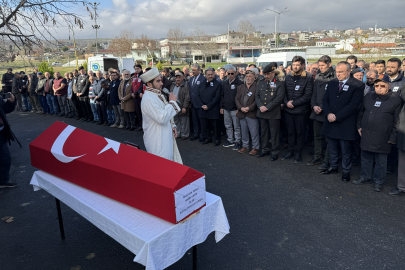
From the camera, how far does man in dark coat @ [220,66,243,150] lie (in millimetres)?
6730

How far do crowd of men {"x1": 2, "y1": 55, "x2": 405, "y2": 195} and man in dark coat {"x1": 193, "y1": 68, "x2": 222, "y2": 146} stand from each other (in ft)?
0.09

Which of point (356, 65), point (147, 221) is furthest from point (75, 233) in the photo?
point (356, 65)

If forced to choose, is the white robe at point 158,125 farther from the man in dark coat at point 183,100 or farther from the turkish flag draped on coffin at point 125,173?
the man in dark coat at point 183,100

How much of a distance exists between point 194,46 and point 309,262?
85.0m

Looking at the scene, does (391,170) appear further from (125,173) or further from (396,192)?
(125,173)

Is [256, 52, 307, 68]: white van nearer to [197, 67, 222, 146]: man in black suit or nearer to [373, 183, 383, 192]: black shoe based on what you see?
[197, 67, 222, 146]: man in black suit

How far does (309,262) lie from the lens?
2859mm

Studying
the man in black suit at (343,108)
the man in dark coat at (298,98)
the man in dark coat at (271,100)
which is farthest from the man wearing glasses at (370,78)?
the man in dark coat at (271,100)

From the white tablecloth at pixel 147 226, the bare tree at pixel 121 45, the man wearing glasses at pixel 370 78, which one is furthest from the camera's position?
the bare tree at pixel 121 45

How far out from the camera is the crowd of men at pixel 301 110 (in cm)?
436

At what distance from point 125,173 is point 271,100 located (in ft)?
14.1

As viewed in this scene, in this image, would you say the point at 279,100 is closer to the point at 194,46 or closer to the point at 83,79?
the point at 83,79

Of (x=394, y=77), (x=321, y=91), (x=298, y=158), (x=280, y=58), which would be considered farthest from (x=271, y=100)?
(x=280, y=58)

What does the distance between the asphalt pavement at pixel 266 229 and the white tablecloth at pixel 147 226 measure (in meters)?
0.79
